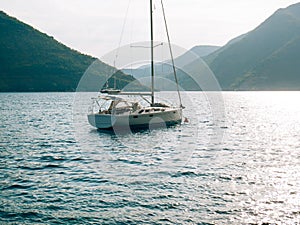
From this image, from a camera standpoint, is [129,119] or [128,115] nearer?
[128,115]

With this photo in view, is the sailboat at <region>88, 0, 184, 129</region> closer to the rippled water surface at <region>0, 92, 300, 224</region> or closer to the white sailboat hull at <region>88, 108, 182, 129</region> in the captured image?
the white sailboat hull at <region>88, 108, 182, 129</region>

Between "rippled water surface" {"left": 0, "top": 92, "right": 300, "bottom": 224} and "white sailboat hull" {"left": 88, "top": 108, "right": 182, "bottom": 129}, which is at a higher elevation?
"white sailboat hull" {"left": 88, "top": 108, "right": 182, "bottom": 129}

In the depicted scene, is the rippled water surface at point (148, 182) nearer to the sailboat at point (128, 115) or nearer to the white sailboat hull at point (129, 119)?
the white sailboat hull at point (129, 119)

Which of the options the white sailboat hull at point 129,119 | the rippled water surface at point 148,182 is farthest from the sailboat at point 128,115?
the rippled water surface at point 148,182

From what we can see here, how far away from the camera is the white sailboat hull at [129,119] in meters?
43.6

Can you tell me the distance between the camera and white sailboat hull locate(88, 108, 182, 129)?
143ft

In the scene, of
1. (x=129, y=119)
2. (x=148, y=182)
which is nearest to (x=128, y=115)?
(x=129, y=119)

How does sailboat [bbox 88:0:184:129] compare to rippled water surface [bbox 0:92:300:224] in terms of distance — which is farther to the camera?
sailboat [bbox 88:0:184:129]

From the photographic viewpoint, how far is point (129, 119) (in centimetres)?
4416

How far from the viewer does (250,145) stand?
36.1 meters

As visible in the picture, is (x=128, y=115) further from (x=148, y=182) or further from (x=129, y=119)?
(x=148, y=182)

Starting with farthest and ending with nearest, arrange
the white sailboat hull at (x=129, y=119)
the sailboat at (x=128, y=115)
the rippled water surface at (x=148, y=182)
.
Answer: the sailboat at (x=128, y=115) → the white sailboat hull at (x=129, y=119) → the rippled water surface at (x=148, y=182)

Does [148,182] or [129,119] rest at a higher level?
[129,119]

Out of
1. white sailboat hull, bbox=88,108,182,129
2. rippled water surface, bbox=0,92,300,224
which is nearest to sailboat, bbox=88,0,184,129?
white sailboat hull, bbox=88,108,182,129
